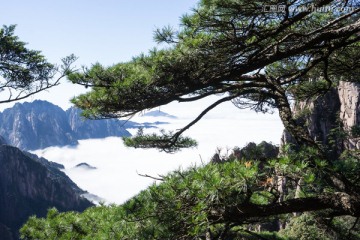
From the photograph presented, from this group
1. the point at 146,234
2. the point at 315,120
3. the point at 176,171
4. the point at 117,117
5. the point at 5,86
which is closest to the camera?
the point at 146,234

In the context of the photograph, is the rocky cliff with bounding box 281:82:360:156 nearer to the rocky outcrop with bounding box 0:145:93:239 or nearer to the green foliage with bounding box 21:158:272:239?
the green foliage with bounding box 21:158:272:239

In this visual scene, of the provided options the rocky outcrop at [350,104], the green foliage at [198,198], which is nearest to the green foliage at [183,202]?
the green foliage at [198,198]

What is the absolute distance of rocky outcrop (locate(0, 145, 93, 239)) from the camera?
115625 mm

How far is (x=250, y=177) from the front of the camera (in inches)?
115

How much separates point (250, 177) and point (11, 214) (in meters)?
131

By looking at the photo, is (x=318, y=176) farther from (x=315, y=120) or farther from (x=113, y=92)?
(x=315, y=120)

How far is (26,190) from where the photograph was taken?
121688 mm

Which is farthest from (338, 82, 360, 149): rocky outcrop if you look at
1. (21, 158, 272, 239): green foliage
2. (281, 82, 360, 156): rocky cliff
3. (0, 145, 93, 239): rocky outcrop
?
(0, 145, 93, 239): rocky outcrop

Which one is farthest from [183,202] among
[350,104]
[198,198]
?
[350,104]

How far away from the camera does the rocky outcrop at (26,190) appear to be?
379 ft

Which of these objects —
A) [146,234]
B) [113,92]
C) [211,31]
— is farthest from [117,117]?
[146,234]

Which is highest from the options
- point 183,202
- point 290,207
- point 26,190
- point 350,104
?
point 350,104

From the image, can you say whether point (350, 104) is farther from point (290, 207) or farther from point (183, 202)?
point (183, 202)

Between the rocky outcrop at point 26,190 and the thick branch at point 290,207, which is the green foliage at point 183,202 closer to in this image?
the thick branch at point 290,207
